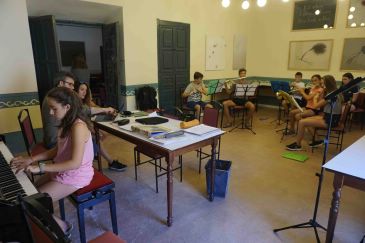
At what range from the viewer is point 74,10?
4.23 meters

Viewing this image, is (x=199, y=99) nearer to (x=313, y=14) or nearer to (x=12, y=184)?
(x=313, y=14)

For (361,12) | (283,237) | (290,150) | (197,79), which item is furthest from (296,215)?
(361,12)

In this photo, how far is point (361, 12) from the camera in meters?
5.35

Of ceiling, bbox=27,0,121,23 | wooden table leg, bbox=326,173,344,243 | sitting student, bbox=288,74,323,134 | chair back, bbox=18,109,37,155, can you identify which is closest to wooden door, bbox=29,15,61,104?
ceiling, bbox=27,0,121,23

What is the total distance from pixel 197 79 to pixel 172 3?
5.28 feet

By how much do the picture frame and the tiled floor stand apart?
378 centimetres

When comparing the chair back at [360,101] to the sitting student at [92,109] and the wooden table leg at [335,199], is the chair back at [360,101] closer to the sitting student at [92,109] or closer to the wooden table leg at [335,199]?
the wooden table leg at [335,199]

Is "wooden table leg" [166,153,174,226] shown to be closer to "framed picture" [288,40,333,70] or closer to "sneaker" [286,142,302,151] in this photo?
"sneaker" [286,142,302,151]

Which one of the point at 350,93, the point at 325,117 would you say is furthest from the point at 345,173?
the point at 350,93

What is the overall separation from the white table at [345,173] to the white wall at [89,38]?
6.88 meters

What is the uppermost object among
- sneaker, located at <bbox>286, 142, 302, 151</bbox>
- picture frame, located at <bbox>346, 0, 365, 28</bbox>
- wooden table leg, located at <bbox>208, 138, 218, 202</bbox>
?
picture frame, located at <bbox>346, 0, 365, 28</bbox>

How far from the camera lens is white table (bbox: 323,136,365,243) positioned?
1485mm

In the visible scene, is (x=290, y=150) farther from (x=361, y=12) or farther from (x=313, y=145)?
(x=361, y=12)

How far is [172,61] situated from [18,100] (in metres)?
2.86
